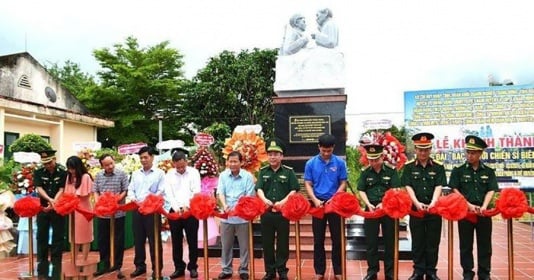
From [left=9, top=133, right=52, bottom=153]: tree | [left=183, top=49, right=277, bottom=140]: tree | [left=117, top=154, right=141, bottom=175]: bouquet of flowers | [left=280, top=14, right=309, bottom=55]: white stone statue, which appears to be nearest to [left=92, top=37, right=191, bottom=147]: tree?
[left=183, top=49, right=277, bottom=140]: tree

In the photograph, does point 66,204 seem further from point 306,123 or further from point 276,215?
point 306,123

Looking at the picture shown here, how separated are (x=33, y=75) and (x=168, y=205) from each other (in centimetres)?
1342

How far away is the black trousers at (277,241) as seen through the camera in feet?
15.0

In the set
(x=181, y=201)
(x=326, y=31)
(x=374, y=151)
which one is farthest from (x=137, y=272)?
(x=326, y=31)

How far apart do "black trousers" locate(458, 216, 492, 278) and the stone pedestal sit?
2.41 metres

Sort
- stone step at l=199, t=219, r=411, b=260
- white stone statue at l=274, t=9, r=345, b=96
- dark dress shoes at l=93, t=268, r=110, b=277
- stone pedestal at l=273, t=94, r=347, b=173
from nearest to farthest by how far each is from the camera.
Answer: dark dress shoes at l=93, t=268, r=110, b=277, stone step at l=199, t=219, r=411, b=260, stone pedestal at l=273, t=94, r=347, b=173, white stone statue at l=274, t=9, r=345, b=96

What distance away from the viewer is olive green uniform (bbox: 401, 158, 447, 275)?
436cm

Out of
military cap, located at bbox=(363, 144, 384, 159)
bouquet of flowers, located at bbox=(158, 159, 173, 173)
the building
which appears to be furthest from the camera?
the building

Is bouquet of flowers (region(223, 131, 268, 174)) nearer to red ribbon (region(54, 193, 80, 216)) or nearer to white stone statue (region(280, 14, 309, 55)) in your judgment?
white stone statue (region(280, 14, 309, 55))

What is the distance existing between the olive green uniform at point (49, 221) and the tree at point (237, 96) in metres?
16.2

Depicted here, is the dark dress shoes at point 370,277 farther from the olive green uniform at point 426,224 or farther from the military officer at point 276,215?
the military officer at point 276,215

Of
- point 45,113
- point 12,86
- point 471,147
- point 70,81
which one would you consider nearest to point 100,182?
point 471,147

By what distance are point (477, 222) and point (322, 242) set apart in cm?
140

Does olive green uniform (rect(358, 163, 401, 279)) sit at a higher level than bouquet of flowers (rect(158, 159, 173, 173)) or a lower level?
lower
